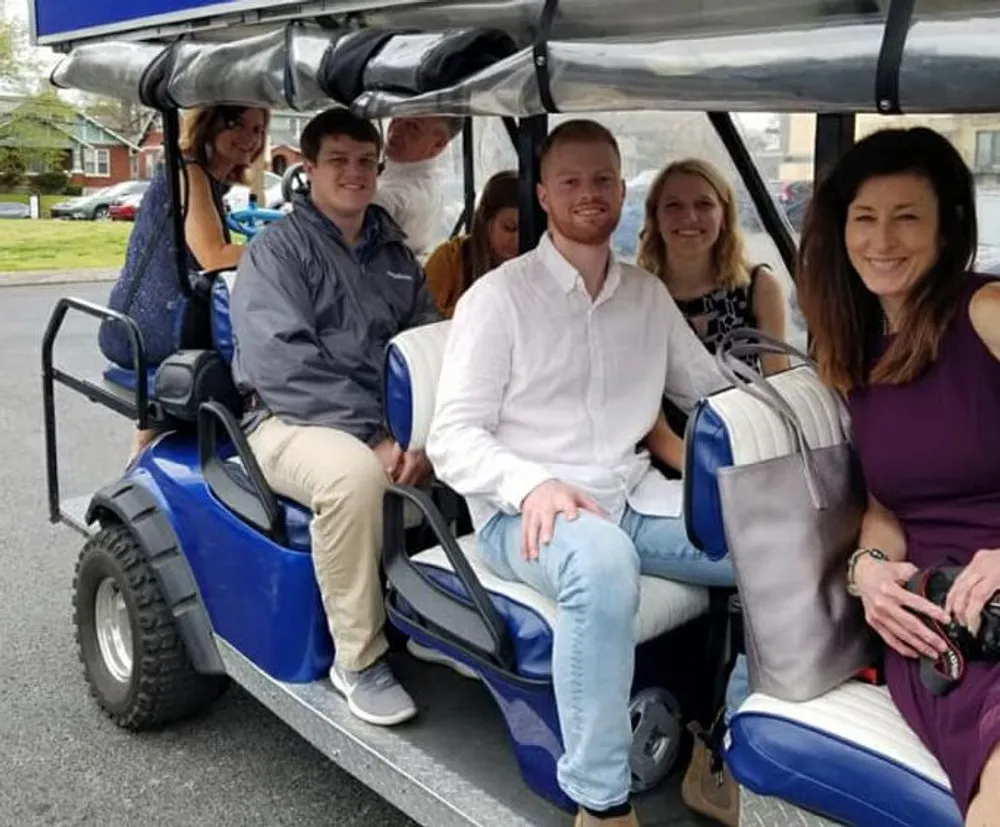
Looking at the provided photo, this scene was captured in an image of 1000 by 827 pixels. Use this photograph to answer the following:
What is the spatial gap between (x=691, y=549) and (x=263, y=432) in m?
1.07

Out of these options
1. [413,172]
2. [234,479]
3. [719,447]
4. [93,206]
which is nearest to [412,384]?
[234,479]

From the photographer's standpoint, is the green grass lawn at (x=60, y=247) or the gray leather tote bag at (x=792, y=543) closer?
the gray leather tote bag at (x=792, y=543)

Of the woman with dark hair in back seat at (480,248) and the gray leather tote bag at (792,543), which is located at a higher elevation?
the woman with dark hair in back seat at (480,248)

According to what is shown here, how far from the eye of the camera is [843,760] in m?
1.88

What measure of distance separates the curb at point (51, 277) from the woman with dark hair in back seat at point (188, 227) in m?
11.5

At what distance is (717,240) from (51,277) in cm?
1316

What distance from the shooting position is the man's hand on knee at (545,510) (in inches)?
91.0

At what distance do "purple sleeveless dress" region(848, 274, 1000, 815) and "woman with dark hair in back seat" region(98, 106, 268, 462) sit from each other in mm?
2013

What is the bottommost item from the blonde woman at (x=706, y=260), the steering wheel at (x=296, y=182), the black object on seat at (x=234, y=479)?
the black object on seat at (x=234, y=479)

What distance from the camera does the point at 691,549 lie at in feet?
8.21

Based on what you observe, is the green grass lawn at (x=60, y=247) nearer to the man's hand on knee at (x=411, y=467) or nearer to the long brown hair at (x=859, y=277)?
the man's hand on knee at (x=411, y=467)

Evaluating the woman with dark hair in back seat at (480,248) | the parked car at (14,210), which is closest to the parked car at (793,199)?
the woman with dark hair in back seat at (480,248)

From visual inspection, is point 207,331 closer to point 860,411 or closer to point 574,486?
point 574,486

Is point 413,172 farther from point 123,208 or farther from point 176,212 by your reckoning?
point 123,208
